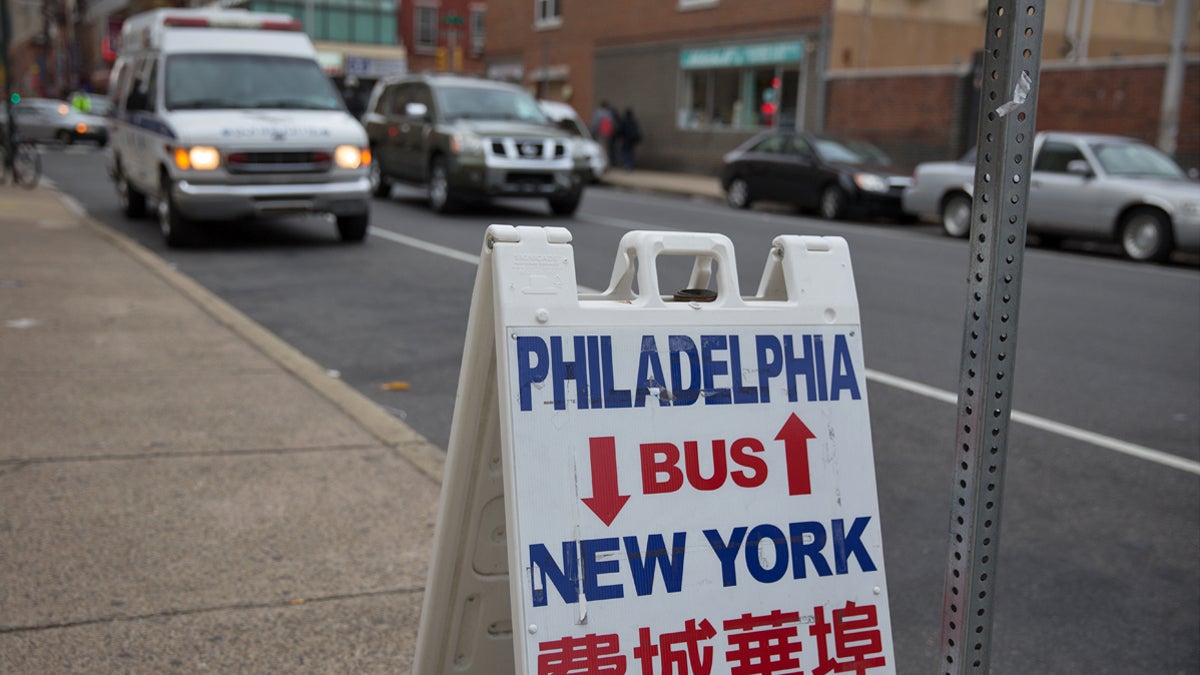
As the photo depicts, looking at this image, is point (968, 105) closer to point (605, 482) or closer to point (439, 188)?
point (439, 188)

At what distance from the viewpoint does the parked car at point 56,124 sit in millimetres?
34438

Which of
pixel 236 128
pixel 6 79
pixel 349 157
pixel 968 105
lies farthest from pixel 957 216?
pixel 6 79

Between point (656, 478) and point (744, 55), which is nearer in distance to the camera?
point (656, 478)

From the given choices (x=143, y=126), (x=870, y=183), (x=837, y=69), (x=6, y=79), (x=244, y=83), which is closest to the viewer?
(x=244, y=83)

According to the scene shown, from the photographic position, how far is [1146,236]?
1413 cm

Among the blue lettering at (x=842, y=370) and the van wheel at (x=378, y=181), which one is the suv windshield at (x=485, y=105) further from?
the blue lettering at (x=842, y=370)

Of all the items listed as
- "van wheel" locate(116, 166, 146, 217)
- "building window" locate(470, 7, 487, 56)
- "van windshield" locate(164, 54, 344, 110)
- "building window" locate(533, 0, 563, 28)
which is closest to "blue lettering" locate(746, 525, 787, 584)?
"van windshield" locate(164, 54, 344, 110)

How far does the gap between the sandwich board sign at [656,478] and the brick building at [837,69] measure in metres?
19.4

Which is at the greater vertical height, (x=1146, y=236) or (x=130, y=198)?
(x=130, y=198)

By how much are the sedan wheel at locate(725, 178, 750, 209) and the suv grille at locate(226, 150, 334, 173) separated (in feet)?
34.6

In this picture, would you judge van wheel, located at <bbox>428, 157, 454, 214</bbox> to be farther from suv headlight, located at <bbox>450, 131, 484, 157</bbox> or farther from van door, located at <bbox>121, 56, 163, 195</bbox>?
van door, located at <bbox>121, 56, 163, 195</bbox>

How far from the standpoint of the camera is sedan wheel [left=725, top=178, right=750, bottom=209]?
68.6 feet

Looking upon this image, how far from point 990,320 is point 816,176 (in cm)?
1749

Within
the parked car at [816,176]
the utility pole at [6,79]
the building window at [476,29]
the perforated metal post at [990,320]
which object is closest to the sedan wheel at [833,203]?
the parked car at [816,176]
